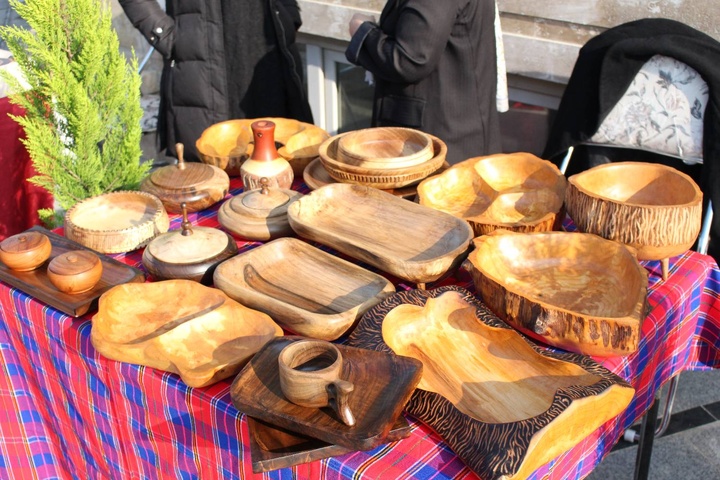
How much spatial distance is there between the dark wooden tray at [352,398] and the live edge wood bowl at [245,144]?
0.93m

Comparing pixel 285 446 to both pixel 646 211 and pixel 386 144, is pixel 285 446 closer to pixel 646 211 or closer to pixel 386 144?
pixel 646 211

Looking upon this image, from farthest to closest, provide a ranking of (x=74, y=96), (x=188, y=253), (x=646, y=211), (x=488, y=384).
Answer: (x=74, y=96) < (x=188, y=253) < (x=646, y=211) < (x=488, y=384)

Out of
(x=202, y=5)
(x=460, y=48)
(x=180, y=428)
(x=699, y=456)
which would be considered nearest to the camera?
(x=180, y=428)

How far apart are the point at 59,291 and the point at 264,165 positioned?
0.62m

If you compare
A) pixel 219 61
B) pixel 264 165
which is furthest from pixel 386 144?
pixel 219 61

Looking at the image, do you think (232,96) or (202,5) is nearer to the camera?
(202,5)

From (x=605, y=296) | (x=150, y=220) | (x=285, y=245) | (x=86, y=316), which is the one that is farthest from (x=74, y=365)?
(x=605, y=296)

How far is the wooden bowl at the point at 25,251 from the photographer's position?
1.51 meters

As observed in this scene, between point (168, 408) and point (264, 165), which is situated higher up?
point (264, 165)

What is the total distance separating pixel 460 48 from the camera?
7.98ft

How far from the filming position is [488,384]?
123cm

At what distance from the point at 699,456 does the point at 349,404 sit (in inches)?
66.8

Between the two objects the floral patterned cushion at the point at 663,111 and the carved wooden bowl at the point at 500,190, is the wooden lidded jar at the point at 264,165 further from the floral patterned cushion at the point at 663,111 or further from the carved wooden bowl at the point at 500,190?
the floral patterned cushion at the point at 663,111

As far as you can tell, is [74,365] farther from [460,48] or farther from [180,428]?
[460,48]
